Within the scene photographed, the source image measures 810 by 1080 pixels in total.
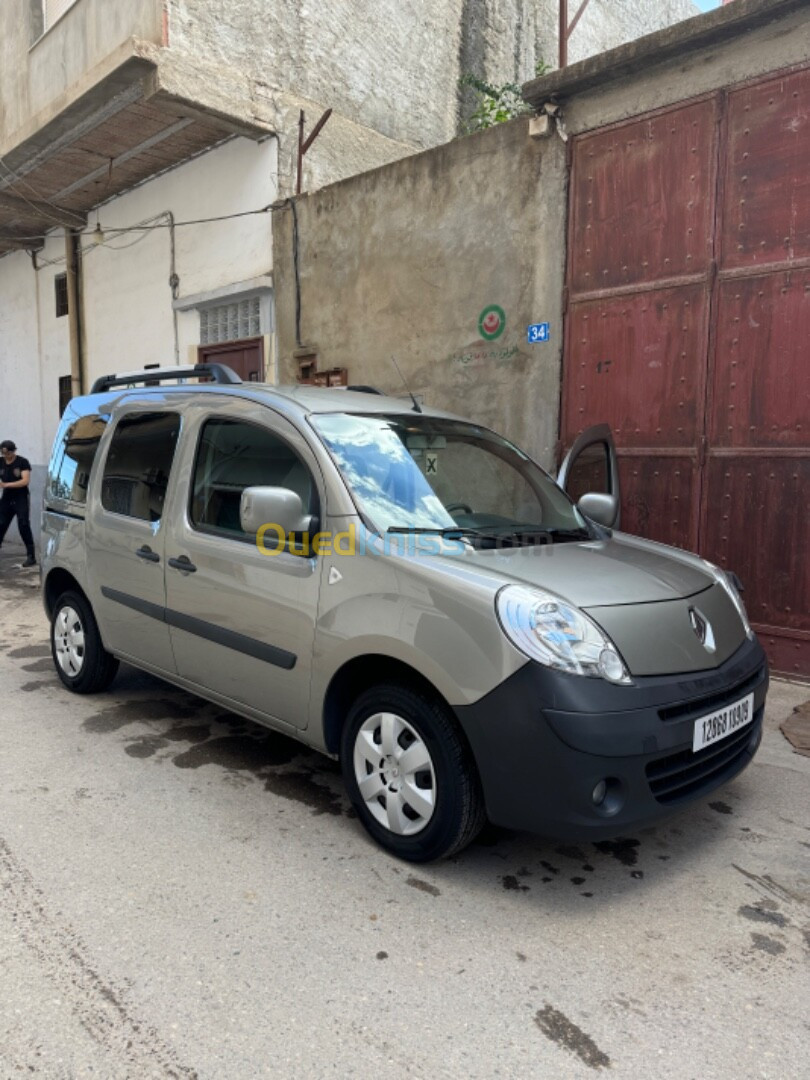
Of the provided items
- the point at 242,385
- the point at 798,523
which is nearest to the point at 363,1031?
the point at 242,385

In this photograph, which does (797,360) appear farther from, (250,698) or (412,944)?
(412,944)

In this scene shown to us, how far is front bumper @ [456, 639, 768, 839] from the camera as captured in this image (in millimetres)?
2402

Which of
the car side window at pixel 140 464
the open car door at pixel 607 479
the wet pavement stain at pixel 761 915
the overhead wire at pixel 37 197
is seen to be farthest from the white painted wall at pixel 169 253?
the wet pavement stain at pixel 761 915

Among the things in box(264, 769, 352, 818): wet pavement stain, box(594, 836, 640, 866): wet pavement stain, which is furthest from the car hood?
box(264, 769, 352, 818): wet pavement stain

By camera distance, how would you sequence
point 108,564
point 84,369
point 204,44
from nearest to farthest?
point 108,564 → point 204,44 → point 84,369

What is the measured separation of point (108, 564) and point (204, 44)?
6424 mm

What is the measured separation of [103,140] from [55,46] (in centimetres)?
109

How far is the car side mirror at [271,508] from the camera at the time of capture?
294 cm

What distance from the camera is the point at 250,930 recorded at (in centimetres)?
244

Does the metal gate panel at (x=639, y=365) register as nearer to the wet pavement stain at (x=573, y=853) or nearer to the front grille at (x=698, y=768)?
the front grille at (x=698, y=768)

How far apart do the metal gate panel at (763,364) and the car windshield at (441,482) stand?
7.12 feet

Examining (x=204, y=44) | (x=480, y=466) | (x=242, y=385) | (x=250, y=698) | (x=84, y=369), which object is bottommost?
(x=250, y=698)

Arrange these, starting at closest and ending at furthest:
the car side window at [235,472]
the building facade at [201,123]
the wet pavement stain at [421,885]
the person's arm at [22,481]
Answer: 1. the wet pavement stain at [421,885]
2. the car side window at [235,472]
3. the building facade at [201,123]
4. the person's arm at [22,481]

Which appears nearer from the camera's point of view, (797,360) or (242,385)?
(242,385)
